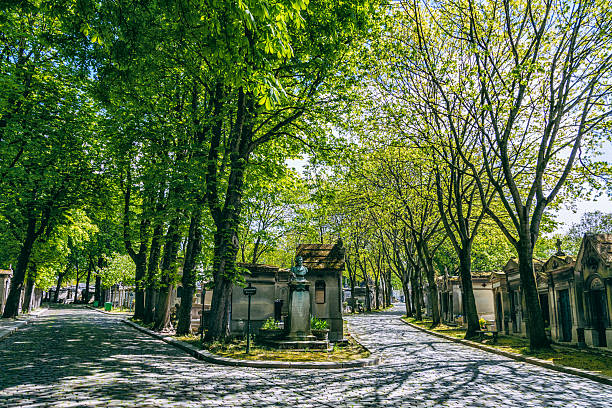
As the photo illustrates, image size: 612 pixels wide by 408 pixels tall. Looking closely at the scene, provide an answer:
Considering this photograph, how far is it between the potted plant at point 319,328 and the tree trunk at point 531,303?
7.29m

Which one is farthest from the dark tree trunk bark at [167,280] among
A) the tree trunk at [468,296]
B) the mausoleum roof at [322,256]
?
the tree trunk at [468,296]

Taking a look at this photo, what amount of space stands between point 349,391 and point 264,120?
1165cm

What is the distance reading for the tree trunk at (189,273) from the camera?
1745 centimetres

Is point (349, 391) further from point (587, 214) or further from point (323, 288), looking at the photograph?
point (587, 214)

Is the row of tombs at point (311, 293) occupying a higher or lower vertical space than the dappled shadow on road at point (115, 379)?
higher

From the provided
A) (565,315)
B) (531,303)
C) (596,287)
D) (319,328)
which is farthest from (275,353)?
(565,315)

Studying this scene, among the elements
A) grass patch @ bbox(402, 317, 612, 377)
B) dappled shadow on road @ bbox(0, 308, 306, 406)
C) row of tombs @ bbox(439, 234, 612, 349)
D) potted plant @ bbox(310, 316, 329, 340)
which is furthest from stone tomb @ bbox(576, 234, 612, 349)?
dappled shadow on road @ bbox(0, 308, 306, 406)

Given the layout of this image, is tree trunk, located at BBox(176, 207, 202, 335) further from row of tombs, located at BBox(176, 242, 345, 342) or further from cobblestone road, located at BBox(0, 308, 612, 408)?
cobblestone road, located at BBox(0, 308, 612, 408)

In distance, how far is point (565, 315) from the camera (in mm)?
17406

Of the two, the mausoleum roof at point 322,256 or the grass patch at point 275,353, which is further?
the mausoleum roof at point 322,256

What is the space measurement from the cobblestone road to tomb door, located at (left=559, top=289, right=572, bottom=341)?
19.3 ft

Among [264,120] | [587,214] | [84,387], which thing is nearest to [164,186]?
[264,120]

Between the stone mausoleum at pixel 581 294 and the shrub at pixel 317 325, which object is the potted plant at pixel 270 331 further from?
the stone mausoleum at pixel 581 294

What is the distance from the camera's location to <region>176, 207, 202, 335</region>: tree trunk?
57.3 feet
